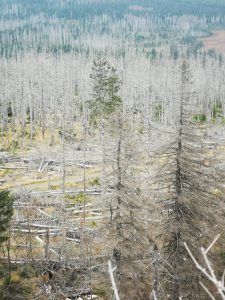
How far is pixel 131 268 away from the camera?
60.2ft

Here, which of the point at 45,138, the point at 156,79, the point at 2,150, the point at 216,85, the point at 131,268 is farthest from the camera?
the point at 216,85

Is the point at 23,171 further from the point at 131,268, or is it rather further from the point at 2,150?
the point at 131,268

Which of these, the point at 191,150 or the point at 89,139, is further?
the point at 89,139

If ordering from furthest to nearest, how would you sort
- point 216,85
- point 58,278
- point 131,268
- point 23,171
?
point 216,85
point 23,171
point 58,278
point 131,268

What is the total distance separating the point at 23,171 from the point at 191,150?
31826 millimetres

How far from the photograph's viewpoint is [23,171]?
157 ft

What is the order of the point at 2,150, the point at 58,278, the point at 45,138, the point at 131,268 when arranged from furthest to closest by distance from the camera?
1. the point at 45,138
2. the point at 2,150
3. the point at 58,278
4. the point at 131,268

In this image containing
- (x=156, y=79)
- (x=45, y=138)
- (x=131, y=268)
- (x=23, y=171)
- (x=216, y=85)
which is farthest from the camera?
(x=216, y=85)

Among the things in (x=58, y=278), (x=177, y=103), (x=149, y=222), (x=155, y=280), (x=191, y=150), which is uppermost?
(x=177, y=103)

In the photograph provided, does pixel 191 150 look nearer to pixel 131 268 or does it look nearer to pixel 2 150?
pixel 131 268

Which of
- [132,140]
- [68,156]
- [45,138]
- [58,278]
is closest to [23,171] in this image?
[68,156]

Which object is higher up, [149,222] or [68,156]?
[149,222]

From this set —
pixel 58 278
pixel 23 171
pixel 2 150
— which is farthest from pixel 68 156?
pixel 58 278

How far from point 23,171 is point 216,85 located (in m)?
68.9
